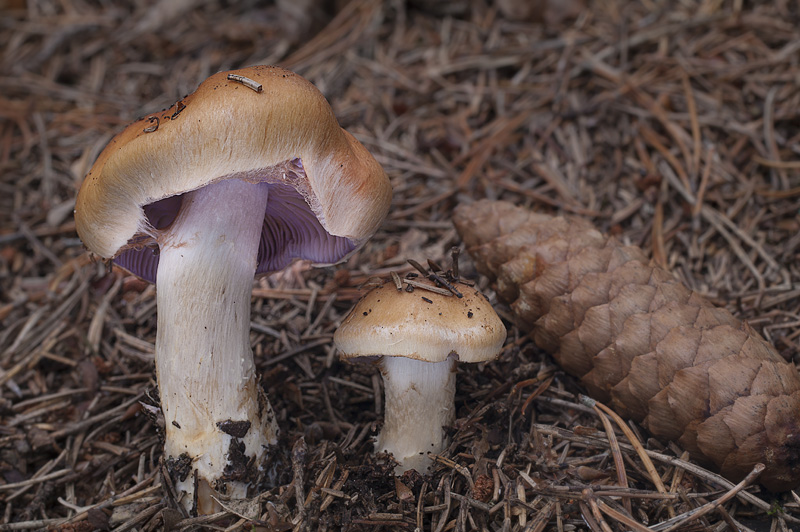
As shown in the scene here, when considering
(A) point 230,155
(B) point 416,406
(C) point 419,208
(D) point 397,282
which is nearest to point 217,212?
(A) point 230,155

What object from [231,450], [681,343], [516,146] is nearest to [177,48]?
[516,146]

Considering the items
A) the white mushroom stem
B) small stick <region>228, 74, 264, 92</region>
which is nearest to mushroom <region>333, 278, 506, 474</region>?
the white mushroom stem

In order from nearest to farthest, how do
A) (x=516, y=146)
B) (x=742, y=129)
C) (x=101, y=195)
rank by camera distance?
(x=101, y=195)
(x=742, y=129)
(x=516, y=146)

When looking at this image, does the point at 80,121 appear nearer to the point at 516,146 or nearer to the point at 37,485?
the point at 37,485

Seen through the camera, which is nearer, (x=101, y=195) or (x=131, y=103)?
(x=101, y=195)

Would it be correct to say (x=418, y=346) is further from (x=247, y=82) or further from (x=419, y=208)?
(x=419, y=208)

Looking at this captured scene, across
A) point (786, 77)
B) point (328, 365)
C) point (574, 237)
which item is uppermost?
point (786, 77)

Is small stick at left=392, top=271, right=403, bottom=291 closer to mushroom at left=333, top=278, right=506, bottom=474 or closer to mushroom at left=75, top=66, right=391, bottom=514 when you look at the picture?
mushroom at left=333, top=278, right=506, bottom=474
